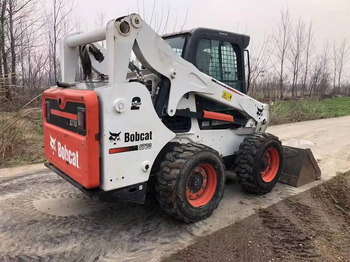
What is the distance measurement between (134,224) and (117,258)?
0.68 m

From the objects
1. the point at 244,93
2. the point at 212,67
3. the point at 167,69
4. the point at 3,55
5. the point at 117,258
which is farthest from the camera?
the point at 3,55

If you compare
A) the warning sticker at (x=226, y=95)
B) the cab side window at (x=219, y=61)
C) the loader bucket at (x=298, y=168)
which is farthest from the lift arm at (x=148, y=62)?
the loader bucket at (x=298, y=168)

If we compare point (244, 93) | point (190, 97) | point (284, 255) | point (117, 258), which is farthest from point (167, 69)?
point (284, 255)

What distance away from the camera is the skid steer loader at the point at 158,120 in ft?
9.68

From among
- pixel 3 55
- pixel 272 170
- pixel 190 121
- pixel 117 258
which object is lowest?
pixel 117 258

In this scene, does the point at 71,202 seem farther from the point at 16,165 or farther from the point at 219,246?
the point at 16,165

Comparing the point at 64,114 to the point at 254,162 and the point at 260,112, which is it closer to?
the point at 254,162

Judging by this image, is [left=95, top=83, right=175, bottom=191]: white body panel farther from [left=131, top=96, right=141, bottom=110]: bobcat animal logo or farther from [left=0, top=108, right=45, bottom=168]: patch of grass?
[left=0, top=108, right=45, bottom=168]: patch of grass

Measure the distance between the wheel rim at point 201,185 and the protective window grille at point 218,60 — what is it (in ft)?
4.23

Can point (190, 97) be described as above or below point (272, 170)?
above

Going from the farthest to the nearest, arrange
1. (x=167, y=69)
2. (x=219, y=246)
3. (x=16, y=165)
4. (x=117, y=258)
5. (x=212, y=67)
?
(x=16, y=165)
(x=212, y=67)
(x=167, y=69)
(x=219, y=246)
(x=117, y=258)

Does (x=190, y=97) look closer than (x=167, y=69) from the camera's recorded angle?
No

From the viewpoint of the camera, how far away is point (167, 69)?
339 cm

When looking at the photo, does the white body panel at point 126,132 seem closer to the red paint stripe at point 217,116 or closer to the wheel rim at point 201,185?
the wheel rim at point 201,185
